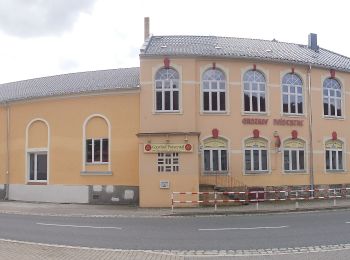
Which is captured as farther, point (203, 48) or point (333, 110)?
point (333, 110)

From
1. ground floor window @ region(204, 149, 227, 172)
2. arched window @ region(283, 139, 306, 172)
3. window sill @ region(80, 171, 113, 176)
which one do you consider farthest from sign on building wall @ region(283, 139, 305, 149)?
window sill @ region(80, 171, 113, 176)

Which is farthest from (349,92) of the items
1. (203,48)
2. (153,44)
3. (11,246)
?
(11,246)

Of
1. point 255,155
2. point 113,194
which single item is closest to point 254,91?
point 255,155

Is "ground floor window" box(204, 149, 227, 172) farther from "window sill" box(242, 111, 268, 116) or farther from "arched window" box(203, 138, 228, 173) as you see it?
"window sill" box(242, 111, 268, 116)

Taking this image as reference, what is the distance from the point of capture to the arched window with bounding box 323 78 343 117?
29.2 meters

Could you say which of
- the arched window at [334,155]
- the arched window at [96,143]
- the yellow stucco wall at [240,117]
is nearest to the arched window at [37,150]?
the arched window at [96,143]

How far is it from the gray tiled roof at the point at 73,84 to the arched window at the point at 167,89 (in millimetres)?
1367

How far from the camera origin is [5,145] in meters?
30.4

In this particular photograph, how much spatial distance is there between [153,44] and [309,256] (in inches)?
780

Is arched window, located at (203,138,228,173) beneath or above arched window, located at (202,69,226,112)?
beneath

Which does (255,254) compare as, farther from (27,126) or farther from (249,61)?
(27,126)

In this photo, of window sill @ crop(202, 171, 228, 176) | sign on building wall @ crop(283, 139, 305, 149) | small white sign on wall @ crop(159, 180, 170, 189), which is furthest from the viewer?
sign on building wall @ crop(283, 139, 305, 149)

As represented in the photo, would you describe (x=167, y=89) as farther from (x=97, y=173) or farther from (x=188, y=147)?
(x=97, y=173)

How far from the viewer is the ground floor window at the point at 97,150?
27141 millimetres
